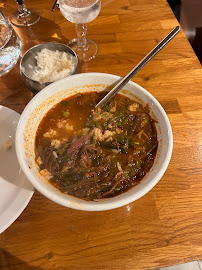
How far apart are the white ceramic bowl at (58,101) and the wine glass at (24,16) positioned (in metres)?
1.05

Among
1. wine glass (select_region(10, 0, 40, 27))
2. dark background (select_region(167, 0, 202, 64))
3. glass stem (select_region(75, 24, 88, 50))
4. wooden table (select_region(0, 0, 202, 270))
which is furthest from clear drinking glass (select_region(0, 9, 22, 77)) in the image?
dark background (select_region(167, 0, 202, 64))

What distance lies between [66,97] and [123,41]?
88cm

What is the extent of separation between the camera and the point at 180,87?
1.87 metres

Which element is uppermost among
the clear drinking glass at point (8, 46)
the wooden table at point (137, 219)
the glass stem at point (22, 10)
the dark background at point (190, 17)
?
the glass stem at point (22, 10)

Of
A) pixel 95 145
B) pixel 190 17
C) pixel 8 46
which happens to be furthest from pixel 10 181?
pixel 190 17

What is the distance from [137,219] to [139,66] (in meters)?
0.86

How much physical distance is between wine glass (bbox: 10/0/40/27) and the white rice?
65 cm

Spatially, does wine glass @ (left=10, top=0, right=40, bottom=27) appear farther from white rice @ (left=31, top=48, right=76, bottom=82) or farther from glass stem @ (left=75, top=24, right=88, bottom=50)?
white rice @ (left=31, top=48, right=76, bottom=82)

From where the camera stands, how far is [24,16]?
2219 mm

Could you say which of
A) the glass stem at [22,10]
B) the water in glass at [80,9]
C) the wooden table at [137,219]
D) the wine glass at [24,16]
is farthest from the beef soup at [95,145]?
the glass stem at [22,10]

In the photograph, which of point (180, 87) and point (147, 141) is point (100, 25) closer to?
point (180, 87)

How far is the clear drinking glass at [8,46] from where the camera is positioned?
6.20ft

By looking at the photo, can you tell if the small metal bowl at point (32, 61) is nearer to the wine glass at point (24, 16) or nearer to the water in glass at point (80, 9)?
the water in glass at point (80, 9)

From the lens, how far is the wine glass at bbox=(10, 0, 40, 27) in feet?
7.16
